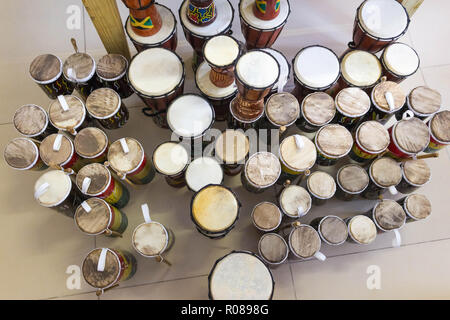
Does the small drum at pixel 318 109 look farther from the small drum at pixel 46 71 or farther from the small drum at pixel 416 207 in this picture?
the small drum at pixel 46 71

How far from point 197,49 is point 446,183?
199 centimetres

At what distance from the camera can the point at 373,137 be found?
2.03 m

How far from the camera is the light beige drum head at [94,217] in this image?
1883 mm

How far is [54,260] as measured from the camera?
2.19 m

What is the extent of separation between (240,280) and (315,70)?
1346 millimetres

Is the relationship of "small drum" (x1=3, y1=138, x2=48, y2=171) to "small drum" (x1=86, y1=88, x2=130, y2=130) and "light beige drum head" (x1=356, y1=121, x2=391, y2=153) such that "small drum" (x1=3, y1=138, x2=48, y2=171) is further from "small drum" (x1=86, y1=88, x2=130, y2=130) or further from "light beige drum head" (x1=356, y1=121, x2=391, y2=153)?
"light beige drum head" (x1=356, y1=121, x2=391, y2=153)

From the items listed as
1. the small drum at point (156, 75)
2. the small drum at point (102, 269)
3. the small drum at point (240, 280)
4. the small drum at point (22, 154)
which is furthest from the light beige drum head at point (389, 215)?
the small drum at point (22, 154)

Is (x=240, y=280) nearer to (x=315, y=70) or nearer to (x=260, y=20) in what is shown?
(x=315, y=70)

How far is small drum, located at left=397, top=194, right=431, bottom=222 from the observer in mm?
2027

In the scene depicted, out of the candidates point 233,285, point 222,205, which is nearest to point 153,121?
point 222,205

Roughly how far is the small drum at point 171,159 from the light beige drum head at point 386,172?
115cm

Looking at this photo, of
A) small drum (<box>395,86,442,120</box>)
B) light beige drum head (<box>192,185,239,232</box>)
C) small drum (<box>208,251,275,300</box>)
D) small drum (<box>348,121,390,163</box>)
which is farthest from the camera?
small drum (<box>395,86,442,120</box>)

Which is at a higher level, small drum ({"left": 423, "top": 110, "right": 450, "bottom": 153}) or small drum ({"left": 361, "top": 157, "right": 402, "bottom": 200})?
small drum ({"left": 423, "top": 110, "right": 450, "bottom": 153})

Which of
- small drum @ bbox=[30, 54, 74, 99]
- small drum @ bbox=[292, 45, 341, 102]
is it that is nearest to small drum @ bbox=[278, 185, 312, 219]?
small drum @ bbox=[292, 45, 341, 102]
